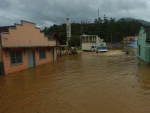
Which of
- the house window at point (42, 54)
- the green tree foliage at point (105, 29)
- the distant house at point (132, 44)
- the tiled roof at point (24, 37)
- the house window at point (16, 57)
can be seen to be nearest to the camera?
the tiled roof at point (24, 37)

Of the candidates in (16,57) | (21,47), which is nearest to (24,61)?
(16,57)

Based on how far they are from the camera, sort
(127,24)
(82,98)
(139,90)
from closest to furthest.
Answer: (82,98), (139,90), (127,24)

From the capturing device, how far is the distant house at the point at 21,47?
1425cm

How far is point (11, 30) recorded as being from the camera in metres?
15.2

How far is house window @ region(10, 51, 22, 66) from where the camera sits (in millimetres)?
15388

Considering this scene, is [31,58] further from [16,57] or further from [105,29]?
[105,29]

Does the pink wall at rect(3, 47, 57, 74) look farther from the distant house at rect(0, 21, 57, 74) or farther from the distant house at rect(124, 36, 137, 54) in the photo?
the distant house at rect(124, 36, 137, 54)

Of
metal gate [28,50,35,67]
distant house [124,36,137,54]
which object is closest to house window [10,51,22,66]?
metal gate [28,50,35,67]

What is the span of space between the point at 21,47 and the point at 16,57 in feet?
3.78

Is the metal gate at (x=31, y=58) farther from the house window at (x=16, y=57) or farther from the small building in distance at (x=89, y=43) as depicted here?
the small building in distance at (x=89, y=43)

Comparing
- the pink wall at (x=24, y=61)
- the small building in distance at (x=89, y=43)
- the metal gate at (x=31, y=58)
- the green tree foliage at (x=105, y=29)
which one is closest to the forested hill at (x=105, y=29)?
the green tree foliage at (x=105, y=29)

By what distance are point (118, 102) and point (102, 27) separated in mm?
84563

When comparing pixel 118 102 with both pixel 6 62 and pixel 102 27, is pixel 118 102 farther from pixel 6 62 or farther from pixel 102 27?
pixel 102 27

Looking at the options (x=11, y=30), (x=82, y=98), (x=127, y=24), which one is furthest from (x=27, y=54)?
(x=127, y=24)
